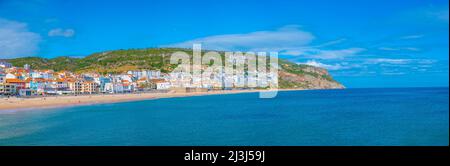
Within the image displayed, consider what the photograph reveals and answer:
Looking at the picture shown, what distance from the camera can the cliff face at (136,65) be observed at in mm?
137250

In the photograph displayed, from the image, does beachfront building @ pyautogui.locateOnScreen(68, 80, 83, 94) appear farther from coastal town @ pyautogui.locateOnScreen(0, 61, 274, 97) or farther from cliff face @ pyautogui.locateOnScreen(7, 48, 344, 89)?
cliff face @ pyautogui.locateOnScreen(7, 48, 344, 89)

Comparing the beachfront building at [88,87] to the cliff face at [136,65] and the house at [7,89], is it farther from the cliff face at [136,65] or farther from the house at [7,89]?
the cliff face at [136,65]

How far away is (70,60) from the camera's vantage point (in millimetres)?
162000

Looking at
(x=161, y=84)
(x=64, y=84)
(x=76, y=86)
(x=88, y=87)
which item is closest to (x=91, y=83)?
(x=88, y=87)

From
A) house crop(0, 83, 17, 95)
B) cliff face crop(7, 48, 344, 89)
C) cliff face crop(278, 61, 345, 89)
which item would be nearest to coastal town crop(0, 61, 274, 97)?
house crop(0, 83, 17, 95)

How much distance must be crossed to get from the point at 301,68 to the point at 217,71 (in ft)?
228

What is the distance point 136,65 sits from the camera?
458 feet

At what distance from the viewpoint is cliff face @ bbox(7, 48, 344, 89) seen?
450 ft

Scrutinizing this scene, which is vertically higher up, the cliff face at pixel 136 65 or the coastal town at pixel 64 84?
the cliff face at pixel 136 65

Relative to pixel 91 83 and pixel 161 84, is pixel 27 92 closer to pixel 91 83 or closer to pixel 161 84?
pixel 91 83

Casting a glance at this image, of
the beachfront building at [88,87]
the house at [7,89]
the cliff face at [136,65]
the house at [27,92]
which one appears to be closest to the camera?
the house at [7,89]

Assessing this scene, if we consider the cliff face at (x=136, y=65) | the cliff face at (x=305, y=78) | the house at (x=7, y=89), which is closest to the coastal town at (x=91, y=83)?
the house at (x=7, y=89)
